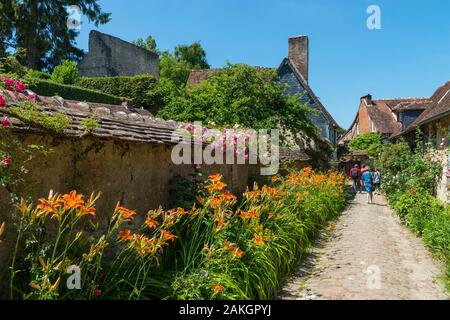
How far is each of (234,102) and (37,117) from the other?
1090 cm

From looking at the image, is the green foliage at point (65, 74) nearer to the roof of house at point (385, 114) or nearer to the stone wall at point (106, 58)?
the stone wall at point (106, 58)

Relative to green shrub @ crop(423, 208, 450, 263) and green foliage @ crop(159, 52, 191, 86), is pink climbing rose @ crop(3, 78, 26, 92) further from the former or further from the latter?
green foliage @ crop(159, 52, 191, 86)

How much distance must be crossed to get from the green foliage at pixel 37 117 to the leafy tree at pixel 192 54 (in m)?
51.4

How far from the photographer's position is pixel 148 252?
3266mm

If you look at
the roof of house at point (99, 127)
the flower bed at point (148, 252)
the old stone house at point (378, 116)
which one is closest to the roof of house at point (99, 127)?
the roof of house at point (99, 127)

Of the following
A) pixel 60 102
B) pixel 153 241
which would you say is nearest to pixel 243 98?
pixel 60 102

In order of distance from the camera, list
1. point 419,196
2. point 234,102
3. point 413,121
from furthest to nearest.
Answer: point 413,121 → point 234,102 → point 419,196

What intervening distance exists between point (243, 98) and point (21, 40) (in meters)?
19.3

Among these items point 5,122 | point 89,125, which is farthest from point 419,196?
point 5,122

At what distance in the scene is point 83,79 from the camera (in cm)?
2325

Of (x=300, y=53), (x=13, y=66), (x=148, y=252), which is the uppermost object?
(x=300, y=53)

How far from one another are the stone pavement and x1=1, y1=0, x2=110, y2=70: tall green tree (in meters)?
22.9

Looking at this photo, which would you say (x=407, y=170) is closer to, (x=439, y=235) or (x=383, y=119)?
(x=439, y=235)
